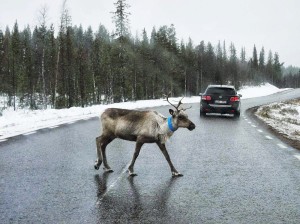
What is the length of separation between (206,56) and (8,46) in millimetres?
51050

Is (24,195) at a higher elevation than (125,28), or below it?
below

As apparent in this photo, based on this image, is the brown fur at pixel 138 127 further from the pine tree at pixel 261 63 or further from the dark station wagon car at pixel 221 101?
the pine tree at pixel 261 63

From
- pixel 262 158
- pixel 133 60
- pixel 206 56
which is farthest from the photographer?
pixel 206 56

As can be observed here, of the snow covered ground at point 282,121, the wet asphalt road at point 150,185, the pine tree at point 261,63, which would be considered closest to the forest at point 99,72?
the snow covered ground at point 282,121

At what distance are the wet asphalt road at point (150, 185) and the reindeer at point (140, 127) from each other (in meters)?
0.44

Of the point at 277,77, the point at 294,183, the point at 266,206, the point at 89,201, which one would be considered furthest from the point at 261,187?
the point at 277,77

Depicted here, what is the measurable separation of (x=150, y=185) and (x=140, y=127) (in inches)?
45.4

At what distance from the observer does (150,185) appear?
624 centimetres

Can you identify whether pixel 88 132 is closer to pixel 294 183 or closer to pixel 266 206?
pixel 294 183

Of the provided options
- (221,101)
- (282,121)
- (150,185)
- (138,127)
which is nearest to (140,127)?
(138,127)

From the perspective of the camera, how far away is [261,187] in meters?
6.18

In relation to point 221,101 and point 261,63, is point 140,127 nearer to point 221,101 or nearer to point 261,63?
point 221,101

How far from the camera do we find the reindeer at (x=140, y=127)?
692 cm

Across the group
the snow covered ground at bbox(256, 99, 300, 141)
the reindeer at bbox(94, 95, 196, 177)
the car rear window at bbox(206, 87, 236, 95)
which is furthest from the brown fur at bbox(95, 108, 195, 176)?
the car rear window at bbox(206, 87, 236, 95)
